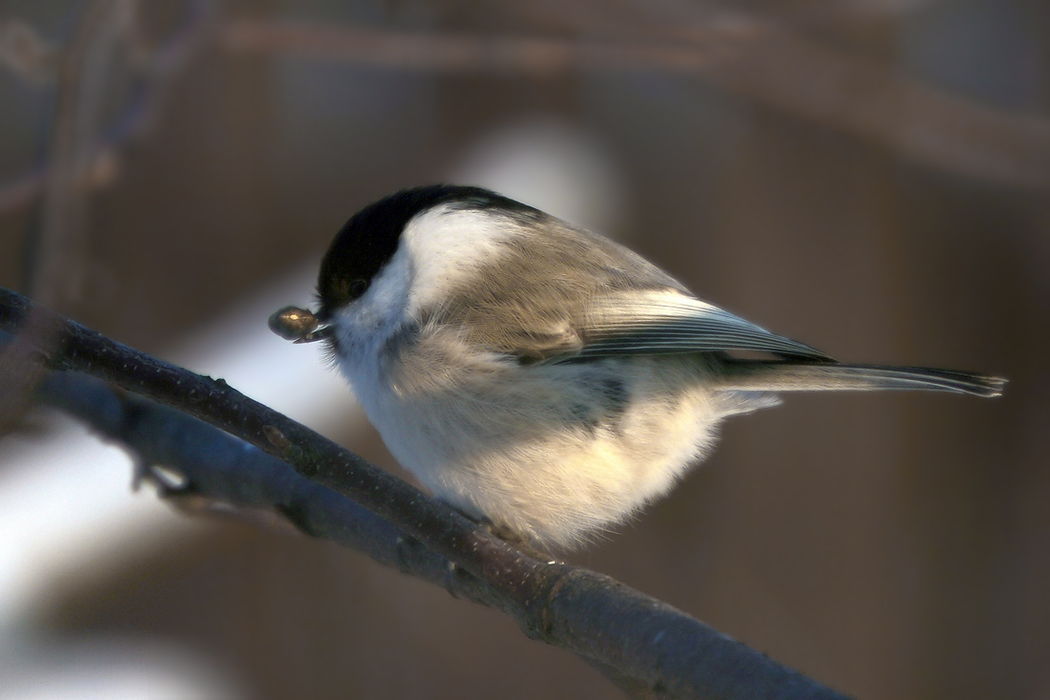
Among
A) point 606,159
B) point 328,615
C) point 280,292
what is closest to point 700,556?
point 328,615

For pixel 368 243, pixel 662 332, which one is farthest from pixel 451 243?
pixel 662 332

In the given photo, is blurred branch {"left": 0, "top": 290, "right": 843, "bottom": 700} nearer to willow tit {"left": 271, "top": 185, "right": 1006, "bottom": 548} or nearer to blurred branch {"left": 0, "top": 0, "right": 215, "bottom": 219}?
willow tit {"left": 271, "top": 185, "right": 1006, "bottom": 548}

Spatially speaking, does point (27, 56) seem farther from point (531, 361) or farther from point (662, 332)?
point (662, 332)

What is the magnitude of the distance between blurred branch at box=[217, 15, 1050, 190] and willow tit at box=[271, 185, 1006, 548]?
16.8 inches

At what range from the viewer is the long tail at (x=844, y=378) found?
0.86 meters

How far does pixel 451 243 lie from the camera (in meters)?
1.00

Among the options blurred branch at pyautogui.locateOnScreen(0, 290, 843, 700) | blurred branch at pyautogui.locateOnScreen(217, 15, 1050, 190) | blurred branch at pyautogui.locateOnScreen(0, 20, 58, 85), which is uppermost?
blurred branch at pyautogui.locateOnScreen(217, 15, 1050, 190)

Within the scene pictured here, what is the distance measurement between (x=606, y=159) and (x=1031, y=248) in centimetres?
97

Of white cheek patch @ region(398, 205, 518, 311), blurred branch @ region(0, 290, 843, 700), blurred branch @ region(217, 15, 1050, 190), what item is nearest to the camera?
blurred branch @ region(0, 290, 843, 700)

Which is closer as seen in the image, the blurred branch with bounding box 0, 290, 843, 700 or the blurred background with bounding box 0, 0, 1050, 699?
the blurred branch with bounding box 0, 290, 843, 700

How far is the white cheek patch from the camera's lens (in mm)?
984

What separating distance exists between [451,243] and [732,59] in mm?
662

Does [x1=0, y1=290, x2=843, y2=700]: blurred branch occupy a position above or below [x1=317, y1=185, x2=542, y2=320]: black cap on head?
below

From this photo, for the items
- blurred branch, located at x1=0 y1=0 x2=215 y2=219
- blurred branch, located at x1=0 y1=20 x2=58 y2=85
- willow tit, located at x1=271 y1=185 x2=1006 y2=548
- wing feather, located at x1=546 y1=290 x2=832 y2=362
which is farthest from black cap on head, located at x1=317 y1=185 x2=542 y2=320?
blurred branch, located at x1=0 y1=20 x2=58 y2=85
